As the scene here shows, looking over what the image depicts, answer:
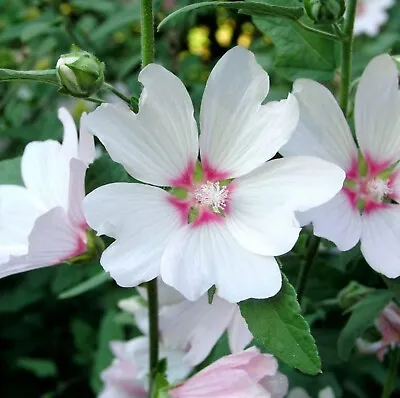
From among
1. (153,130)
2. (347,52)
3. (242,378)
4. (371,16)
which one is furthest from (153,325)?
(371,16)

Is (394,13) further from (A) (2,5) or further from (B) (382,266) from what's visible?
(B) (382,266)

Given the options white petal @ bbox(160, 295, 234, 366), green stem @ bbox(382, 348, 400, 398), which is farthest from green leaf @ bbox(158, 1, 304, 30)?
green stem @ bbox(382, 348, 400, 398)

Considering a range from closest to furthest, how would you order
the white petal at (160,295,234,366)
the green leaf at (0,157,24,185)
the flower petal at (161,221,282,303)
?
the flower petal at (161,221,282,303) < the white petal at (160,295,234,366) < the green leaf at (0,157,24,185)

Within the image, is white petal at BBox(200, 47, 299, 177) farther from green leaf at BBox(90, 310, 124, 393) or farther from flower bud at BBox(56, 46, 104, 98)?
green leaf at BBox(90, 310, 124, 393)

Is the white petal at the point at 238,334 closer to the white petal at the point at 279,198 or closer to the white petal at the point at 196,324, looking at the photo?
the white petal at the point at 196,324

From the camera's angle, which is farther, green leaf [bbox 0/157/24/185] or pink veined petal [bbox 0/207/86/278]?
green leaf [bbox 0/157/24/185]

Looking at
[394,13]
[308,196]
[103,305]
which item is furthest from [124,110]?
[394,13]
